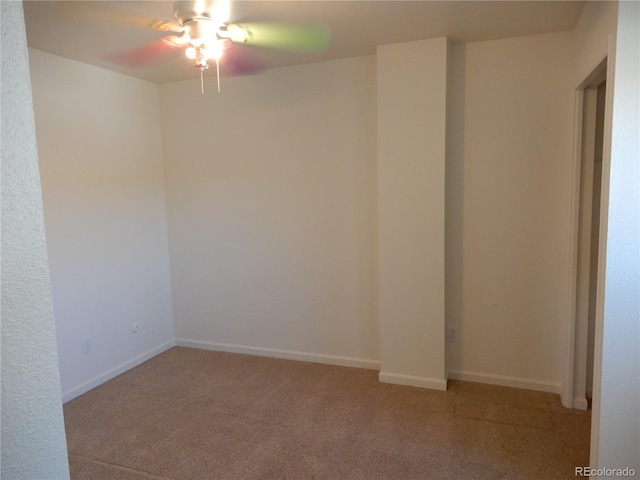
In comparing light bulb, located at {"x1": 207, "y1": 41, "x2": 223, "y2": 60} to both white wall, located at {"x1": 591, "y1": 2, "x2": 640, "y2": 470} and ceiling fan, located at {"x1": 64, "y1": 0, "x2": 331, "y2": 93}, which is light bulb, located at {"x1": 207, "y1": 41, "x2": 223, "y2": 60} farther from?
white wall, located at {"x1": 591, "y1": 2, "x2": 640, "y2": 470}

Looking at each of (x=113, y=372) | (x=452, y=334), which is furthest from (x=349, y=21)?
(x=113, y=372)

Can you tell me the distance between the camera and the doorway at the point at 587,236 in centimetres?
280

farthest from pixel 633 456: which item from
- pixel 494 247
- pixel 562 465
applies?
pixel 494 247

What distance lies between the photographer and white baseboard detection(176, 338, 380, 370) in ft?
12.2

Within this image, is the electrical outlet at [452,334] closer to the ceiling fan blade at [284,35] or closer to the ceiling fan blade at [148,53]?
the ceiling fan blade at [284,35]

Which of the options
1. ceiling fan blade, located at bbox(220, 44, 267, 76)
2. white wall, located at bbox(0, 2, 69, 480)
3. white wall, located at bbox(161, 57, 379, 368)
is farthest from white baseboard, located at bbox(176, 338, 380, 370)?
white wall, located at bbox(0, 2, 69, 480)

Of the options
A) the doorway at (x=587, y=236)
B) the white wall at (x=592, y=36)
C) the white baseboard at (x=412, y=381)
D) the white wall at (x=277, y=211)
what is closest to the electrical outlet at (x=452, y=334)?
the white baseboard at (x=412, y=381)

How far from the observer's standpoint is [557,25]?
111 inches

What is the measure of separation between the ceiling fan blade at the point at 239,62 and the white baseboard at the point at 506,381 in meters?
2.96

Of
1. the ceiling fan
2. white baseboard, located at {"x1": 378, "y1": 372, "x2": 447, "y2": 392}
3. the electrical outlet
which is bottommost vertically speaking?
white baseboard, located at {"x1": 378, "y1": 372, "x2": 447, "y2": 392}

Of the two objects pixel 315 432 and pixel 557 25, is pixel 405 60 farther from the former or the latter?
pixel 315 432

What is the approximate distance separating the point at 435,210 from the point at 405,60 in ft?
3.68

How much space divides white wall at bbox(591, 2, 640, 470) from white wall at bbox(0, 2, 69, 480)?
82.5 inches

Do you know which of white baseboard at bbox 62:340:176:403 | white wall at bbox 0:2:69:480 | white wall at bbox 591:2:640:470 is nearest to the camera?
white wall at bbox 0:2:69:480
